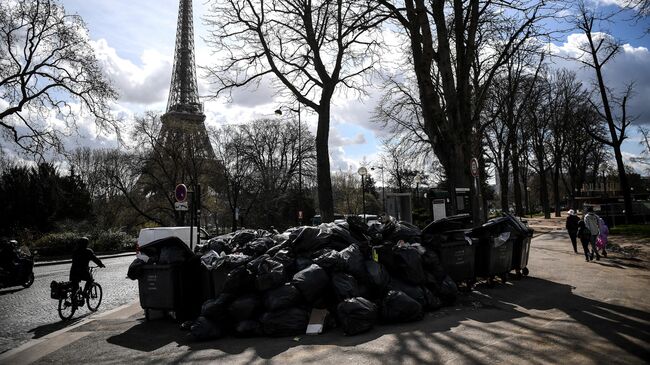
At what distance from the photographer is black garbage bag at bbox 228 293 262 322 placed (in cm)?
664

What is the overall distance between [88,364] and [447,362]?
4.37m

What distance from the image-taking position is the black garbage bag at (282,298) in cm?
655

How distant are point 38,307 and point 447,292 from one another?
929 centimetres

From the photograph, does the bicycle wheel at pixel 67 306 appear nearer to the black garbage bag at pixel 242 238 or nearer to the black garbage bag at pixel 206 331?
the black garbage bag at pixel 242 238

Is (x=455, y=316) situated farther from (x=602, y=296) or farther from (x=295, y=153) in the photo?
(x=295, y=153)

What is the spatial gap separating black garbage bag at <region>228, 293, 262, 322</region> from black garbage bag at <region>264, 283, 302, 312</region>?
151 millimetres

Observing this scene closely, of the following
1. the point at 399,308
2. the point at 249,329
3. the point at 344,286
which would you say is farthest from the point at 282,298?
the point at 399,308

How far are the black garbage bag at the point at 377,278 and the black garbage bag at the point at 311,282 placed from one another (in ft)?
2.20

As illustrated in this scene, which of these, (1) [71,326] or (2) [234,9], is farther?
(2) [234,9]

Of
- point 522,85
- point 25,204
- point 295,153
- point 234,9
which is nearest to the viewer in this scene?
point 234,9

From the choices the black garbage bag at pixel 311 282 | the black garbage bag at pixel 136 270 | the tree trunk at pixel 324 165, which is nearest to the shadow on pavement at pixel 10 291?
the black garbage bag at pixel 136 270

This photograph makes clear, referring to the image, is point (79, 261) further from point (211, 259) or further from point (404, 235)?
point (404, 235)

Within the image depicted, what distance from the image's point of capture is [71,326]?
338 inches

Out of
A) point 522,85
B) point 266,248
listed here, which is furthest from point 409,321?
point 522,85
